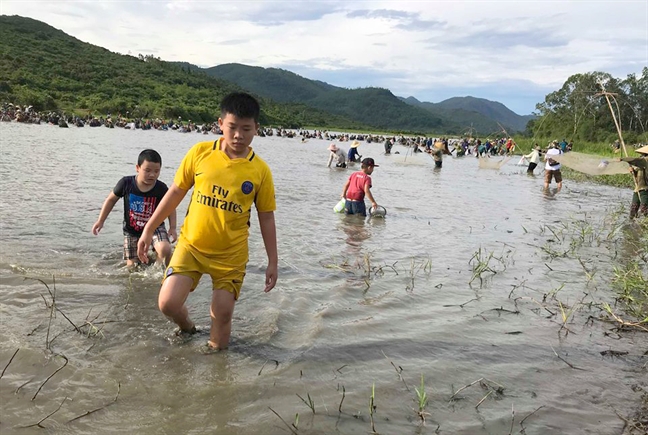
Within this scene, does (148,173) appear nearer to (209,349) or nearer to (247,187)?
(247,187)

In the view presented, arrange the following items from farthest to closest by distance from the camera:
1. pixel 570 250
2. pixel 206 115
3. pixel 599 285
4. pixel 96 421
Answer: pixel 206 115 → pixel 570 250 → pixel 599 285 → pixel 96 421

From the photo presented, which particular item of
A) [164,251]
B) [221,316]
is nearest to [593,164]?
[164,251]

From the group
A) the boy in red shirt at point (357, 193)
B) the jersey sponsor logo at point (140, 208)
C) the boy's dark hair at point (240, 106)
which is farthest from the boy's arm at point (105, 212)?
the boy in red shirt at point (357, 193)

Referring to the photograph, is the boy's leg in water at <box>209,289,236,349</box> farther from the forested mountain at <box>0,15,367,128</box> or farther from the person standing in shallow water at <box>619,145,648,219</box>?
the forested mountain at <box>0,15,367,128</box>

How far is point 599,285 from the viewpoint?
6.53 meters

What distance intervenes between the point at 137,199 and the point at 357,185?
5878 millimetres

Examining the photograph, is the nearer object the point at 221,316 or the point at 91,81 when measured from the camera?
the point at 221,316

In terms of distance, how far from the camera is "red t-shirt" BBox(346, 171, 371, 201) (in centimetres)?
1058

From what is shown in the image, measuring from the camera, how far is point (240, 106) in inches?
141

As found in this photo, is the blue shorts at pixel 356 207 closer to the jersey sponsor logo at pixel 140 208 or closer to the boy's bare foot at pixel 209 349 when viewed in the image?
the jersey sponsor logo at pixel 140 208

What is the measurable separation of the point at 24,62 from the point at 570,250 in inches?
3276

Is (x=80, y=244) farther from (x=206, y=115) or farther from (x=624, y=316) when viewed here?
(x=206, y=115)

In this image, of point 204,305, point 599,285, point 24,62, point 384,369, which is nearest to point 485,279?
point 599,285

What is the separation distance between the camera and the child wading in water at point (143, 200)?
5.48 metres
